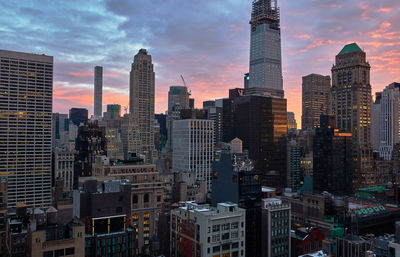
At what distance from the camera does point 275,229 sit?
126688 mm

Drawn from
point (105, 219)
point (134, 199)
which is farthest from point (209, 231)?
point (134, 199)

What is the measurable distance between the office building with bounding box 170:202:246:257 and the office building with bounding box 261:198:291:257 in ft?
36.8

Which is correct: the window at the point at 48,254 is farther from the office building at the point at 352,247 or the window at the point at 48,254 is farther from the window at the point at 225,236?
the office building at the point at 352,247

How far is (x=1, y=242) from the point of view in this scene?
115 metres

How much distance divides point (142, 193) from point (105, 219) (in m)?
42.3

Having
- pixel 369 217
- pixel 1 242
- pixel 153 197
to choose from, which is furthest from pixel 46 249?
pixel 369 217

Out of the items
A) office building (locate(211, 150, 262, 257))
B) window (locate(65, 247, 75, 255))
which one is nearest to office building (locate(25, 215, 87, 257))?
window (locate(65, 247, 75, 255))

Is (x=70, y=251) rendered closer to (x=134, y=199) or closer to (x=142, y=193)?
(x=134, y=199)

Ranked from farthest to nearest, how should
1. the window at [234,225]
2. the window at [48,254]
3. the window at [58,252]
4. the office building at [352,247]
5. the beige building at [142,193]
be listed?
the beige building at [142,193]
the office building at [352,247]
the window at [234,225]
the window at [58,252]
the window at [48,254]

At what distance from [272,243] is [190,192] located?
7978 centimetres

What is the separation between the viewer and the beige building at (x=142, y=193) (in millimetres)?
148887

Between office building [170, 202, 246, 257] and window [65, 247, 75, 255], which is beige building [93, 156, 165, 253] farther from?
window [65, 247, 75, 255]

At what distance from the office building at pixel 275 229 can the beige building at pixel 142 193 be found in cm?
4859

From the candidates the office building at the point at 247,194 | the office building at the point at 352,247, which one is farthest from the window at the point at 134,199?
the office building at the point at 352,247
